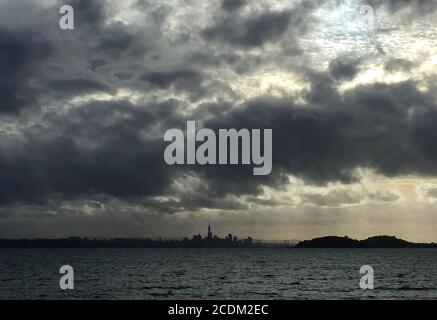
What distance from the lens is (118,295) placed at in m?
69.2

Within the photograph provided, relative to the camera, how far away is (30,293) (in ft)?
241

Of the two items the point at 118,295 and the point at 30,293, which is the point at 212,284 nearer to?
the point at 118,295
